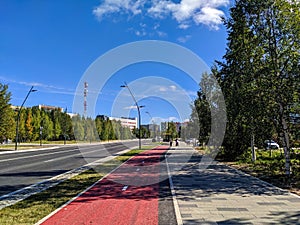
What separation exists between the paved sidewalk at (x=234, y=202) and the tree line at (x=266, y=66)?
2.71 metres

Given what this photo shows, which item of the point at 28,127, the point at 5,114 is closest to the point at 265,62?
the point at 5,114

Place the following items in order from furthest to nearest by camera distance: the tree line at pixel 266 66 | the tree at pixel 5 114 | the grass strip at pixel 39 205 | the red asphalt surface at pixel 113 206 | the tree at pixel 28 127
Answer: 1. the tree at pixel 28 127
2. the tree at pixel 5 114
3. the tree line at pixel 266 66
4. the grass strip at pixel 39 205
5. the red asphalt surface at pixel 113 206

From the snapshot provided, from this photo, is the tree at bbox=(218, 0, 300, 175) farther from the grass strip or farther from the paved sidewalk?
the grass strip

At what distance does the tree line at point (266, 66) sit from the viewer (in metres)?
11.9

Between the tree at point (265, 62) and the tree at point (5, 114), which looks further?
the tree at point (5, 114)

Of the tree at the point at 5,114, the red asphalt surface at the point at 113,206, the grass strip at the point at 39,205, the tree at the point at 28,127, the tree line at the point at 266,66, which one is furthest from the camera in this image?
the tree at the point at 28,127

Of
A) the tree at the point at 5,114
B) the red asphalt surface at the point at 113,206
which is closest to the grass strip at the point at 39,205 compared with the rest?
the red asphalt surface at the point at 113,206

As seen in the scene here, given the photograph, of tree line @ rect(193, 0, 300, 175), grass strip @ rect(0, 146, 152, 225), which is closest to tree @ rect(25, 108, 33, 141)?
grass strip @ rect(0, 146, 152, 225)

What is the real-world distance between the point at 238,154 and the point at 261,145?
10.4 feet

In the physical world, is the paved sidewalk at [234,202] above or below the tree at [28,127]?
below

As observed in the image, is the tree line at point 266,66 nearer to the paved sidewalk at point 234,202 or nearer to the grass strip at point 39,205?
the paved sidewalk at point 234,202

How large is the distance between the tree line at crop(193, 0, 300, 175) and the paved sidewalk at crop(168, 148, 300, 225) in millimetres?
2708

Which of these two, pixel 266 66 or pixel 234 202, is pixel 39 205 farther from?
pixel 266 66

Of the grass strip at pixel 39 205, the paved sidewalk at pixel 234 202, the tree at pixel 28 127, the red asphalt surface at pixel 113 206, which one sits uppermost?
the tree at pixel 28 127
